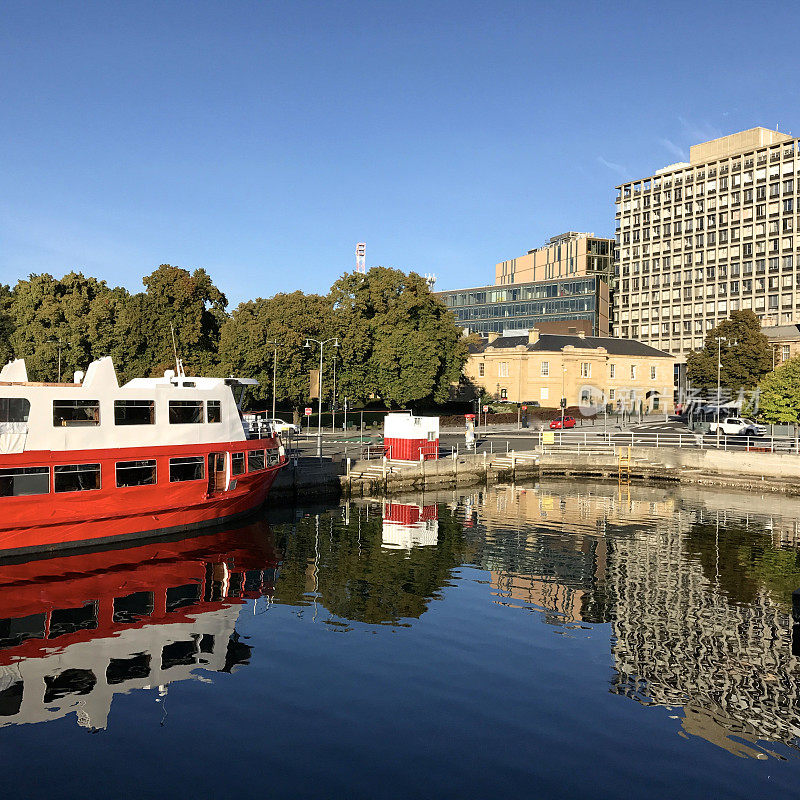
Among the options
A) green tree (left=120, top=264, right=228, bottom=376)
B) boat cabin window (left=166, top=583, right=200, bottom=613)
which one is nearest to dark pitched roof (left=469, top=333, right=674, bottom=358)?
green tree (left=120, top=264, right=228, bottom=376)

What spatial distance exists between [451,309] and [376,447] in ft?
388

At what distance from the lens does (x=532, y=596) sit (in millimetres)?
27625

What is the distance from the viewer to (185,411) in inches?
1435

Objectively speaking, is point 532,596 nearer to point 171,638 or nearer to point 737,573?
point 737,573

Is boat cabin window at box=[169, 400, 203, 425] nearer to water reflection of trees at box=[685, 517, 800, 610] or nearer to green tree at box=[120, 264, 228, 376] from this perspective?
water reflection of trees at box=[685, 517, 800, 610]

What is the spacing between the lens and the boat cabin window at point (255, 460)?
39.5 m

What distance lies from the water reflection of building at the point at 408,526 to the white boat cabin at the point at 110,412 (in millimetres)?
9945

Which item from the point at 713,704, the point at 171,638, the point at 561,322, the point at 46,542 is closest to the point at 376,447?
the point at 46,542

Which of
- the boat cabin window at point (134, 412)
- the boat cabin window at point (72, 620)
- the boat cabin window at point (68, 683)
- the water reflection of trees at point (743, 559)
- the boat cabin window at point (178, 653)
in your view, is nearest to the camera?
the boat cabin window at point (68, 683)

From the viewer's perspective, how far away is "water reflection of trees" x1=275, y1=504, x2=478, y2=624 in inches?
1029

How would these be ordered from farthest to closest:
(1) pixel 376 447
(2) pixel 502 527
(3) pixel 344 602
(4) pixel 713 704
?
(1) pixel 376 447 < (2) pixel 502 527 < (3) pixel 344 602 < (4) pixel 713 704

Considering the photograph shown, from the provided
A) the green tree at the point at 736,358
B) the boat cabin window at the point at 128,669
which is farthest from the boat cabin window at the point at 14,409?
the green tree at the point at 736,358

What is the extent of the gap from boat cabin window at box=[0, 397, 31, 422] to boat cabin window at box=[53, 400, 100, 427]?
1186 mm

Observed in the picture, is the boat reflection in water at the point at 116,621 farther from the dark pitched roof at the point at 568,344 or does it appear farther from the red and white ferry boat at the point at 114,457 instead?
the dark pitched roof at the point at 568,344
